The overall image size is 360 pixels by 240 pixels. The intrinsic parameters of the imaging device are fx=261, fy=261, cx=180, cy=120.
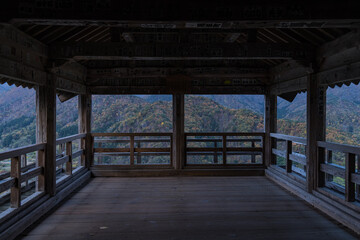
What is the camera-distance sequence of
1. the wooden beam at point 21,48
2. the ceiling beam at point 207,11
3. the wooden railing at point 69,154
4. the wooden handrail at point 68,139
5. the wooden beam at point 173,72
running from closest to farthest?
1. the ceiling beam at point 207,11
2. the wooden beam at point 21,48
3. the wooden handrail at point 68,139
4. the wooden railing at point 69,154
5. the wooden beam at point 173,72

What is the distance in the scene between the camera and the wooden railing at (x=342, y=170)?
3.89 metres

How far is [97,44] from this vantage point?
14.4ft

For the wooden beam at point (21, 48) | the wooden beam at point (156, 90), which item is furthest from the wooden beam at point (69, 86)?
the wooden beam at point (21, 48)

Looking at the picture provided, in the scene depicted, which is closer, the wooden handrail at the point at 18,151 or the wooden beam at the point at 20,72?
the wooden handrail at the point at 18,151

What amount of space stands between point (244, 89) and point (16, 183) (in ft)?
18.5

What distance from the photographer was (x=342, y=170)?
4.15m

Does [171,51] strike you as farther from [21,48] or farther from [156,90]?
[156,90]

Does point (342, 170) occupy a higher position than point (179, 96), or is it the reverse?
point (179, 96)

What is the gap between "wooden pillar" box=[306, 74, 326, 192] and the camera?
15.7 ft

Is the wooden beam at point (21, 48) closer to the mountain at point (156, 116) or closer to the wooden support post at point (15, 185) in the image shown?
the wooden support post at point (15, 185)

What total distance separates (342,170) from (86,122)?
594 centimetres

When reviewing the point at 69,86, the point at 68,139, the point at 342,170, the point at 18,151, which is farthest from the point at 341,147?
the point at 69,86

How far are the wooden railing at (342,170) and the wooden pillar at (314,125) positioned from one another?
86mm

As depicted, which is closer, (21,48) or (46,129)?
(21,48)
